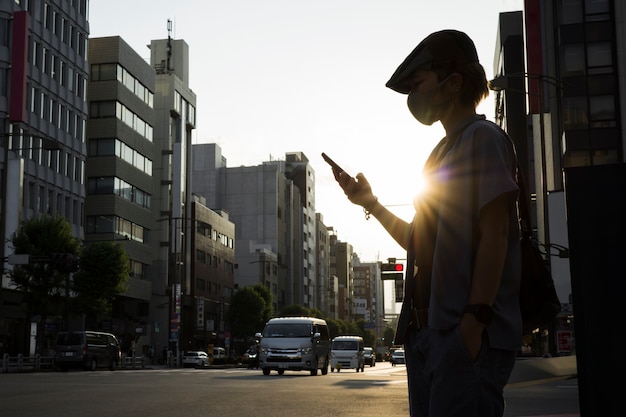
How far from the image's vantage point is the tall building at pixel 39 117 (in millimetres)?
50031

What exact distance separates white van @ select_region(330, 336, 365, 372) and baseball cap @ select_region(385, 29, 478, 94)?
130ft

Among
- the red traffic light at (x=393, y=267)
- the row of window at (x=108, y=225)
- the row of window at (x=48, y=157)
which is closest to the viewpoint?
the red traffic light at (x=393, y=267)

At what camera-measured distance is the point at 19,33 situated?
51094 millimetres

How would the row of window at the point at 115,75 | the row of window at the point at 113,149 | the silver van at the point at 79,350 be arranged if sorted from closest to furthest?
the silver van at the point at 79,350, the row of window at the point at 113,149, the row of window at the point at 115,75

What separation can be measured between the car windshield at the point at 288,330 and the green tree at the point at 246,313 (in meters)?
61.0

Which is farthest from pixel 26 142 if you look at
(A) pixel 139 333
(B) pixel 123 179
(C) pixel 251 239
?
(C) pixel 251 239

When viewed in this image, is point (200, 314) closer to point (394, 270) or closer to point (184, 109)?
point (184, 109)

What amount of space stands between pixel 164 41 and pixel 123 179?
2561 centimetres

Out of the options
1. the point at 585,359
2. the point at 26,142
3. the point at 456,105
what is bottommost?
the point at 585,359

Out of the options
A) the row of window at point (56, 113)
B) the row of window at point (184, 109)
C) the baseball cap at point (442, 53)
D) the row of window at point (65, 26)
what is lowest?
the baseball cap at point (442, 53)

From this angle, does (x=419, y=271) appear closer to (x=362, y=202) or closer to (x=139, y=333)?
(x=362, y=202)

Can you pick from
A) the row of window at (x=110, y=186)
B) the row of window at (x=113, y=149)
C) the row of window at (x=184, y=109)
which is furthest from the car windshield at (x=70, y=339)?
the row of window at (x=184, y=109)

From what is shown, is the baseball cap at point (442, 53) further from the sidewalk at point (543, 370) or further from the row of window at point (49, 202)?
the row of window at point (49, 202)

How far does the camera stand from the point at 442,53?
9.66 feet
